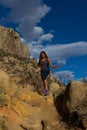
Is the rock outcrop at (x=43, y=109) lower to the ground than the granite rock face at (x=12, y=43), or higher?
lower

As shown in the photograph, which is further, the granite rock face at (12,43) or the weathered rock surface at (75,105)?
the granite rock face at (12,43)

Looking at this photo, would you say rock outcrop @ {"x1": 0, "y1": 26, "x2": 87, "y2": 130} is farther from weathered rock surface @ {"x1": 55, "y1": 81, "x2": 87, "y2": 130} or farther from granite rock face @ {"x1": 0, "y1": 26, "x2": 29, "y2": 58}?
granite rock face @ {"x1": 0, "y1": 26, "x2": 29, "y2": 58}

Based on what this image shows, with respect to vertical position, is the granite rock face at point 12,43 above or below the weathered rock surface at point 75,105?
above

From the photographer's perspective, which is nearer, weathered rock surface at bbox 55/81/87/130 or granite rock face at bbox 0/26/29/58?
weathered rock surface at bbox 55/81/87/130

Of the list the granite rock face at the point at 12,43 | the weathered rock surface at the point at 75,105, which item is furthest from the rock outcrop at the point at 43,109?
the granite rock face at the point at 12,43

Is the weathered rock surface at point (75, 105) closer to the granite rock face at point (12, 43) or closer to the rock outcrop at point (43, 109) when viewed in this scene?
the rock outcrop at point (43, 109)

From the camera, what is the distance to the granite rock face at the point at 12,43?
234 feet

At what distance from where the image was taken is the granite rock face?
71.5 metres

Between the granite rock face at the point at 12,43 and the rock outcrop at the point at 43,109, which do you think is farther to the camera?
the granite rock face at the point at 12,43

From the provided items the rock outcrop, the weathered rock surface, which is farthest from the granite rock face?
the weathered rock surface

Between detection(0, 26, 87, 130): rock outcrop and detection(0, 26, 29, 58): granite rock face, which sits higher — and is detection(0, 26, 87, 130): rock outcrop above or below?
below

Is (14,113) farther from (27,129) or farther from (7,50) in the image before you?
Result: (7,50)

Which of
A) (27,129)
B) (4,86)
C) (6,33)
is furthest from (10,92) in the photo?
(6,33)

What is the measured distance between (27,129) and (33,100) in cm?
232
